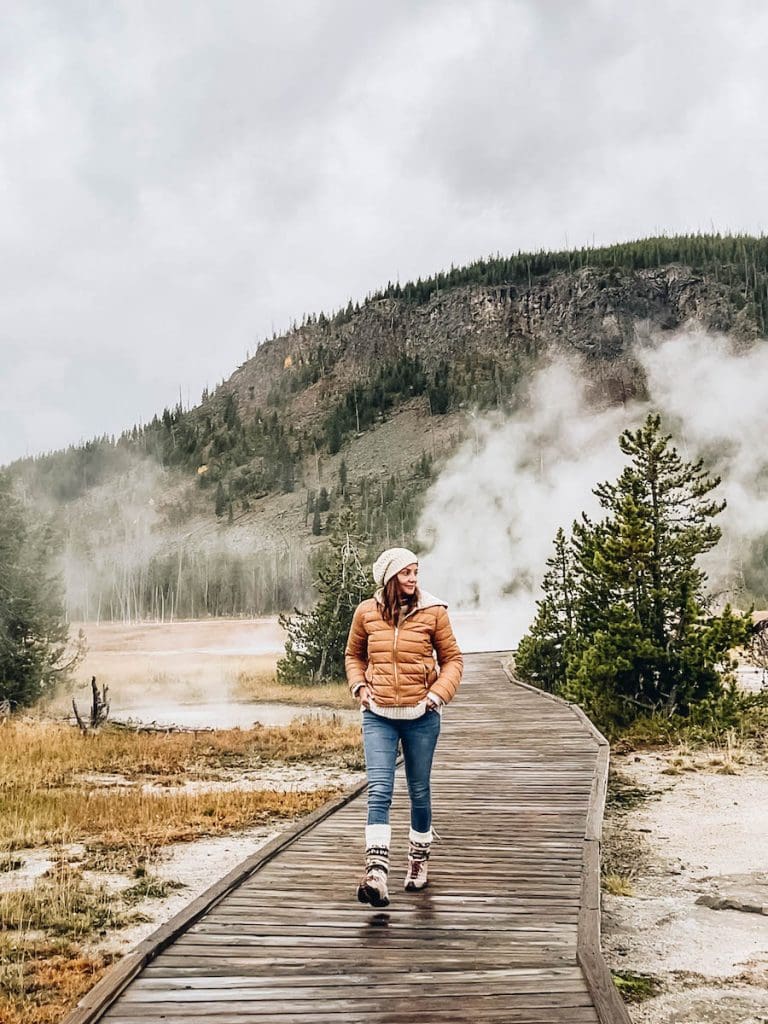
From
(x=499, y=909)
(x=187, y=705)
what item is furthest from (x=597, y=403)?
(x=499, y=909)

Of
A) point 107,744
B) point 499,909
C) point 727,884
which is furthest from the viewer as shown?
point 107,744

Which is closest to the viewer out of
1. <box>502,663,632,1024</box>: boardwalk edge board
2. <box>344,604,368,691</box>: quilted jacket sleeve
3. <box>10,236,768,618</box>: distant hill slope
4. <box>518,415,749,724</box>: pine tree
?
<box>502,663,632,1024</box>: boardwalk edge board

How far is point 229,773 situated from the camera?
517 inches

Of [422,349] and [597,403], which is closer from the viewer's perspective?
[597,403]

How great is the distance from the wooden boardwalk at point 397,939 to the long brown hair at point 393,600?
1.58m

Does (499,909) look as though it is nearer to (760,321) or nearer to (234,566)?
(234,566)

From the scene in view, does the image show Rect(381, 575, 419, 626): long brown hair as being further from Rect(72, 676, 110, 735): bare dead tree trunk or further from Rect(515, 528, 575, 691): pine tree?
Rect(72, 676, 110, 735): bare dead tree trunk

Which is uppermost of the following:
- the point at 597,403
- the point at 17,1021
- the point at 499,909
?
the point at 597,403

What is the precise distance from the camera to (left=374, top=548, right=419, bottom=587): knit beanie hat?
4.84 meters

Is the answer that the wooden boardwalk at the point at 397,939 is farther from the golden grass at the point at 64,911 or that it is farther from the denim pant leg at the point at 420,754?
the golden grass at the point at 64,911

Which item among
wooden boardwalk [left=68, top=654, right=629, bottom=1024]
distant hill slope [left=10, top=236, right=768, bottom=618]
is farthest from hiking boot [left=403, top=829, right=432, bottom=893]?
distant hill slope [left=10, top=236, right=768, bottom=618]

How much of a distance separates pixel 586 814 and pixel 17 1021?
14.4 feet

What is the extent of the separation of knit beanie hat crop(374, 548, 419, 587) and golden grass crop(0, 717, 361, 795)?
9014 millimetres

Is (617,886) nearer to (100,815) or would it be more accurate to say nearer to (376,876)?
(376,876)
